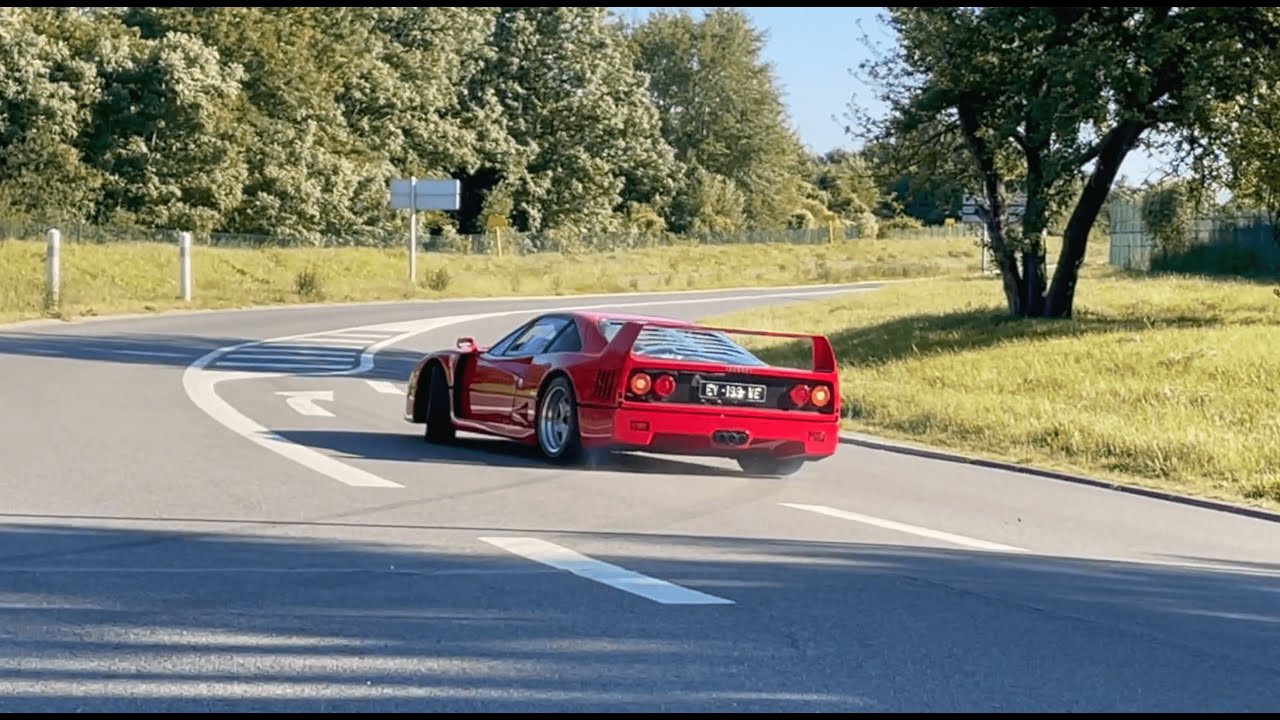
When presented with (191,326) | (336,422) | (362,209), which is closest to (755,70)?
(362,209)

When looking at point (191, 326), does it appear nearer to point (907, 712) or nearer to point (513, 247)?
point (907, 712)

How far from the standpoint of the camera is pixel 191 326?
3312cm

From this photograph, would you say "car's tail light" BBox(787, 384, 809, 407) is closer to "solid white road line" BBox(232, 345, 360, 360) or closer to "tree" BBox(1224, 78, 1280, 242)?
"solid white road line" BBox(232, 345, 360, 360)

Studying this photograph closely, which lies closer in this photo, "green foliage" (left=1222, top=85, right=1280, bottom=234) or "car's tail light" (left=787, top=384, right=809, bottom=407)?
"car's tail light" (left=787, top=384, right=809, bottom=407)

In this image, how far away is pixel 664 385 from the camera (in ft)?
42.4

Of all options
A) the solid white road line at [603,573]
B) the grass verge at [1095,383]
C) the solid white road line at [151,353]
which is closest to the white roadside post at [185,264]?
the grass verge at [1095,383]

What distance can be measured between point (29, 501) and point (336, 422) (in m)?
6.01

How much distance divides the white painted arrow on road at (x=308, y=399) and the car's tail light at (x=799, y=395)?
565 cm

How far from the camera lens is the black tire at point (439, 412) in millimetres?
14836

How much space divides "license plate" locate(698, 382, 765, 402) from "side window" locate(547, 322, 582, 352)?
104cm

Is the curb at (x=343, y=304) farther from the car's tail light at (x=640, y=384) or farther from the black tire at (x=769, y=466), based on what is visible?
the car's tail light at (x=640, y=384)

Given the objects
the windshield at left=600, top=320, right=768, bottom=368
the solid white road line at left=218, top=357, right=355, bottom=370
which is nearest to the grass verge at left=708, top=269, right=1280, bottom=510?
the windshield at left=600, top=320, right=768, bottom=368

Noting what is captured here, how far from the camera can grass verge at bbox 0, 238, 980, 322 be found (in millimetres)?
42219

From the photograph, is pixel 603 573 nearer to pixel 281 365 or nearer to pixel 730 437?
pixel 730 437
